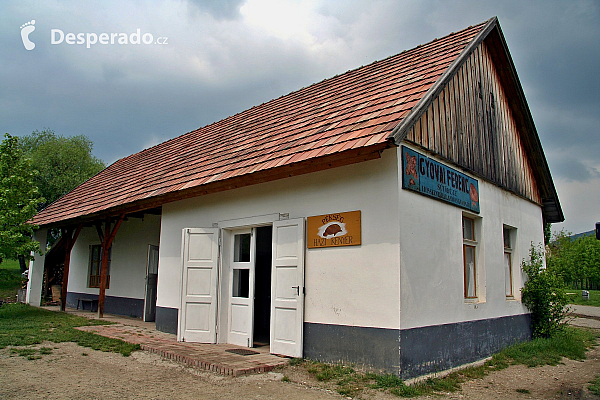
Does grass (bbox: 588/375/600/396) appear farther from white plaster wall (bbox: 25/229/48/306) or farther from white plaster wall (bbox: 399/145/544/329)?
white plaster wall (bbox: 25/229/48/306)

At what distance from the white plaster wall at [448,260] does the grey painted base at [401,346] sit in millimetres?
178

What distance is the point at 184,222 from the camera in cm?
1031

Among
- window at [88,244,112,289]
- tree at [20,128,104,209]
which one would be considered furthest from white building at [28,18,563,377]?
tree at [20,128,104,209]

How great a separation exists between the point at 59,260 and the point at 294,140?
1392 cm

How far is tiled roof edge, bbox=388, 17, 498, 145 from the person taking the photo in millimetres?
6209

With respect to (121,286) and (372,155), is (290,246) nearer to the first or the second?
(372,155)

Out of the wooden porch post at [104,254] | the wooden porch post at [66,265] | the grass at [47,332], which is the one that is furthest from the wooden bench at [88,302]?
the wooden porch post at [104,254]

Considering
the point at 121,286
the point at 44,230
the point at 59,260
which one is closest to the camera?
the point at 121,286

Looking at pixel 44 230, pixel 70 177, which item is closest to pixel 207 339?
pixel 44 230

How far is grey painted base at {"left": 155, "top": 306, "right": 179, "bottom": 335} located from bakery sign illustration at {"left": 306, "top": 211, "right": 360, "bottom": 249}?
444 cm

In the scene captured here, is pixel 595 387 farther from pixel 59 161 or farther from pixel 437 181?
pixel 59 161

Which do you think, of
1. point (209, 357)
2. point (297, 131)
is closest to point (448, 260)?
point (297, 131)

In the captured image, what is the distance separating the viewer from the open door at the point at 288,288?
741 cm

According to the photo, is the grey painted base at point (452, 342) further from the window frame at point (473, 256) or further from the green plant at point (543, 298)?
the green plant at point (543, 298)
